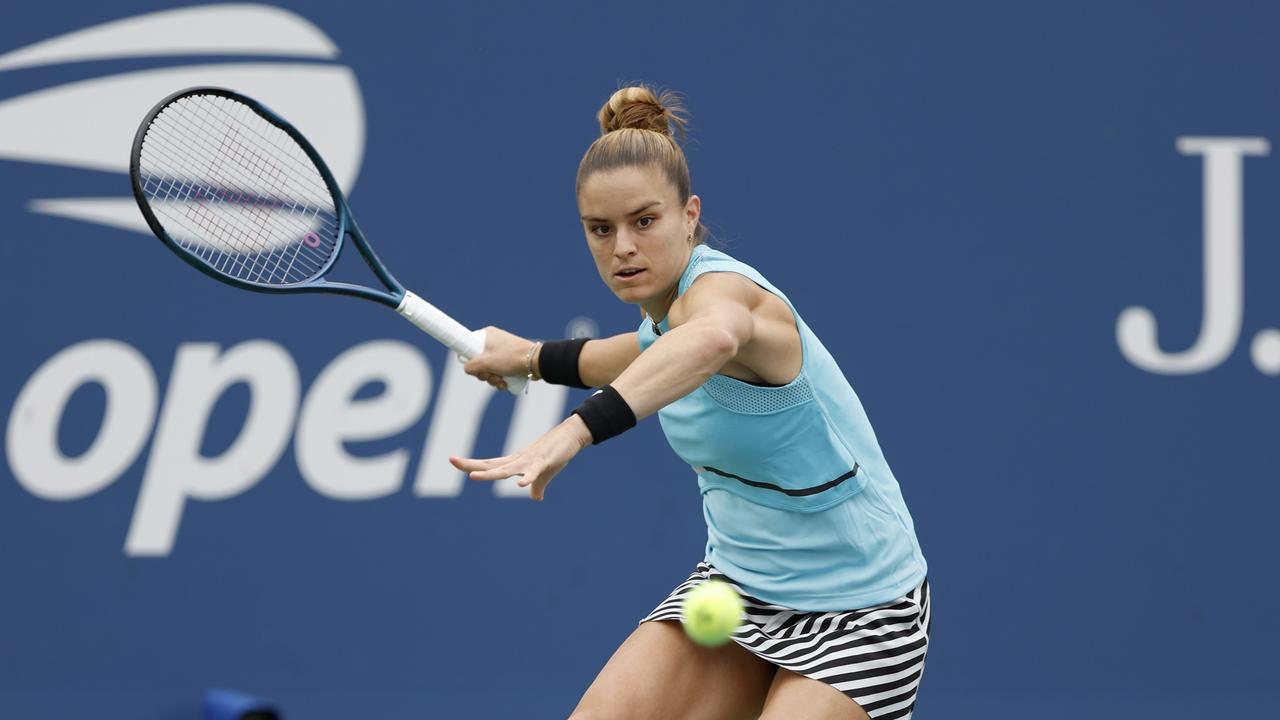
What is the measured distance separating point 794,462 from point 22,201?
9.73 feet

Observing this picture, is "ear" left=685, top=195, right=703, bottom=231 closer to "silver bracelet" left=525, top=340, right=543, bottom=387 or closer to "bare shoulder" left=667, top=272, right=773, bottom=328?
"bare shoulder" left=667, top=272, right=773, bottom=328

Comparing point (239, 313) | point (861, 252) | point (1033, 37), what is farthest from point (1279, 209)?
point (239, 313)

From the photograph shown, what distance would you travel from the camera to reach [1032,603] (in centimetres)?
457

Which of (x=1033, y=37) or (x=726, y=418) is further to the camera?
(x=1033, y=37)

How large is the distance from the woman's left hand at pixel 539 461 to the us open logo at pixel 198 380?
2416 millimetres

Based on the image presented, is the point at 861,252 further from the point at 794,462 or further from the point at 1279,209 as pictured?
the point at 794,462

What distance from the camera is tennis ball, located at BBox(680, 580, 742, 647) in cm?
244

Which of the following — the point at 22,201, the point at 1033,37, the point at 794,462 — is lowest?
the point at 794,462

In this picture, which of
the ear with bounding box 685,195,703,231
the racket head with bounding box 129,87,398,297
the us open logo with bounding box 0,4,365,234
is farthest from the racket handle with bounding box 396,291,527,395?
the us open logo with bounding box 0,4,365,234

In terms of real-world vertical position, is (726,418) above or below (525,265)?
below

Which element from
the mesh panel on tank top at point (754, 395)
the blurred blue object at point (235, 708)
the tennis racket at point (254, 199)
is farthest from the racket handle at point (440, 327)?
the blurred blue object at point (235, 708)

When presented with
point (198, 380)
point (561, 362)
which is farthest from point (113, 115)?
point (561, 362)

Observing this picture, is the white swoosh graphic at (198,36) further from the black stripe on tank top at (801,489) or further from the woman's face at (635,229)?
the black stripe on tank top at (801,489)

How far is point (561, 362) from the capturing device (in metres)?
3.10
